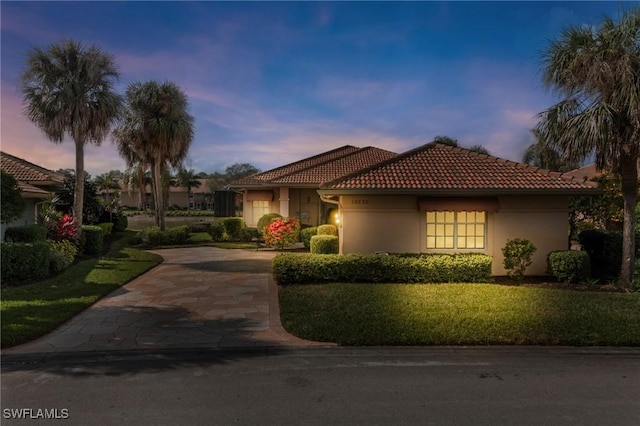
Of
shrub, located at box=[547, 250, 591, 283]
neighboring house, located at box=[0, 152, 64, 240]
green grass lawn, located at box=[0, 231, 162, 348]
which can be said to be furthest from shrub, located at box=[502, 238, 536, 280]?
neighboring house, located at box=[0, 152, 64, 240]

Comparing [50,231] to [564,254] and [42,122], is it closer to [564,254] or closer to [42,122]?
[42,122]

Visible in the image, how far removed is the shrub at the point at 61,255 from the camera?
39.2ft

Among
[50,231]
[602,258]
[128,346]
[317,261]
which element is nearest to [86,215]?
[50,231]

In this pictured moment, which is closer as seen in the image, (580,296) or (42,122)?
(580,296)

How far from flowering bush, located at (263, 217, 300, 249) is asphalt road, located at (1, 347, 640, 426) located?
40.8 feet

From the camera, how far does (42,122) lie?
1511cm

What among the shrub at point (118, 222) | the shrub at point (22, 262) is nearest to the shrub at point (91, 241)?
the shrub at point (22, 262)

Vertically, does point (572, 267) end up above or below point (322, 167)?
below

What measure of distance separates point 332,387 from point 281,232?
1377cm

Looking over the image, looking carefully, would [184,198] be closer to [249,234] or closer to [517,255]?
[249,234]

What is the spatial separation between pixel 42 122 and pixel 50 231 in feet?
13.1

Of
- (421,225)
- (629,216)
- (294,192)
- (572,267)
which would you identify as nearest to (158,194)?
(294,192)

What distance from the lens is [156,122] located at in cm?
2297

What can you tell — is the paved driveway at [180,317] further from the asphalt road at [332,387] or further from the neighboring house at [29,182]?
the neighboring house at [29,182]
